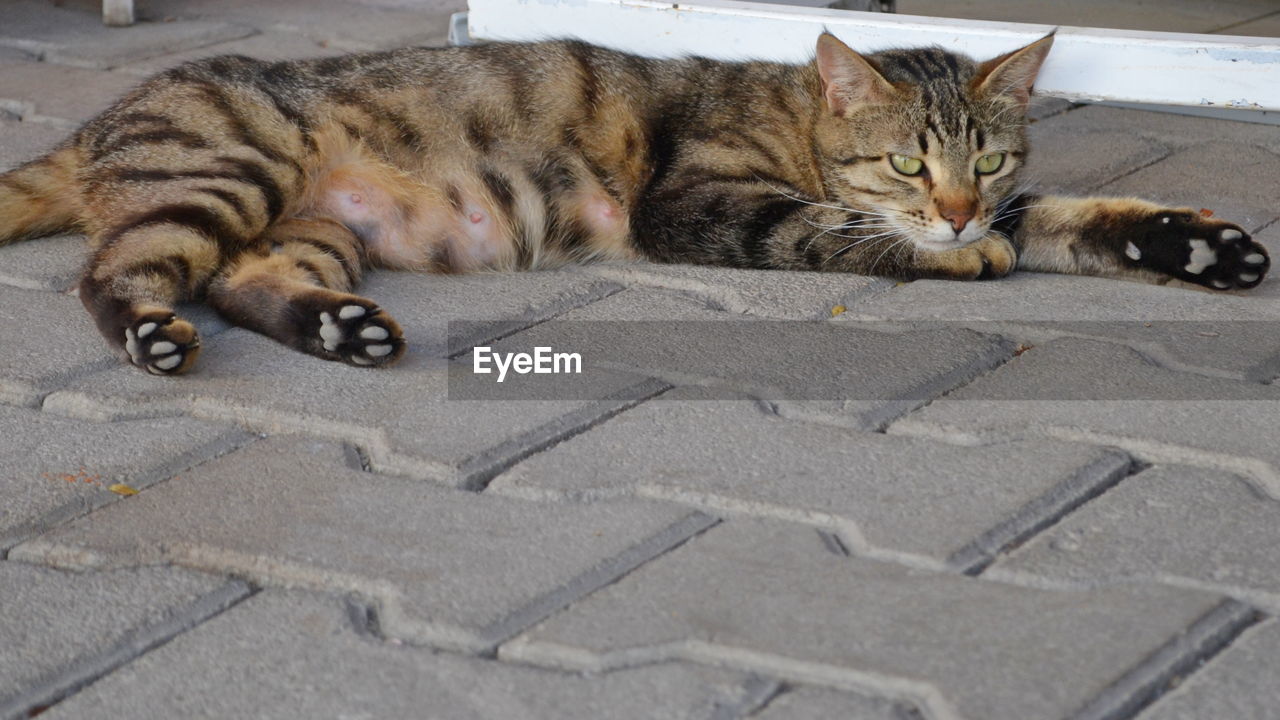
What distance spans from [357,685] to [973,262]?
1.86 metres

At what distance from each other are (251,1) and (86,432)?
12.6ft

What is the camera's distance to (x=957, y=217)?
123 inches

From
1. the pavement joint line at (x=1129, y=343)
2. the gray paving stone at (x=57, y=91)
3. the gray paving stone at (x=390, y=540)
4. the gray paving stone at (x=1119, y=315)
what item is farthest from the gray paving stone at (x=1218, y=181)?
the gray paving stone at (x=57, y=91)

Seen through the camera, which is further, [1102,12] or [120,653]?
[1102,12]

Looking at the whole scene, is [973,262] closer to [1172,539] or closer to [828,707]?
[1172,539]

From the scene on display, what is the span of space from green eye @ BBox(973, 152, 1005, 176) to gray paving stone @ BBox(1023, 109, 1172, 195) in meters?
0.48

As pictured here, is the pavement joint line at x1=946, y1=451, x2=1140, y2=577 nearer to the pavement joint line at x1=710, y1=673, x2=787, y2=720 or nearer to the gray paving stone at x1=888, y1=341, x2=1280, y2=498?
the gray paving stone at x1=888, y1=341, x2=1280, y2=498

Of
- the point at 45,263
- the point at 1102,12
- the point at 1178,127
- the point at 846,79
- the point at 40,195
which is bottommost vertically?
the point at 45,263

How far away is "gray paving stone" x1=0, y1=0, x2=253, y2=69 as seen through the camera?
5.05m

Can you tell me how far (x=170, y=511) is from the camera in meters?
2.09

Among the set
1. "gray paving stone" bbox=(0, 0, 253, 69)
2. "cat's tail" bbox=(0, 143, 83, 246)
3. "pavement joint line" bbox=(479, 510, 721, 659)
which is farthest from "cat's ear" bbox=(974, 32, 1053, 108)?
"gray paving stone" bbox=(0, 0, 253, 69)

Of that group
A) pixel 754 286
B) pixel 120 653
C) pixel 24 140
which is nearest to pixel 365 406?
pixel 120 653

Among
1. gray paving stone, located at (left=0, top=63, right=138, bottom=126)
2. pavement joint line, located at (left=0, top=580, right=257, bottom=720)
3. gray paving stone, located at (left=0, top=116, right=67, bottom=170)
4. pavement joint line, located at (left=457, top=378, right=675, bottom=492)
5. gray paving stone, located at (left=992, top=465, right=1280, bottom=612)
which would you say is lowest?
gray paving stone, located at (left=0, top=116, right=67, bottom=170)

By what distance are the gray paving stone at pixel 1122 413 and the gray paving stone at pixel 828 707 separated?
30.5 inches
